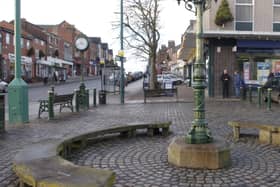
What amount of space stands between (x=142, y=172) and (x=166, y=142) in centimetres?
267

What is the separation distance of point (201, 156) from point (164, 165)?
2.18 ft

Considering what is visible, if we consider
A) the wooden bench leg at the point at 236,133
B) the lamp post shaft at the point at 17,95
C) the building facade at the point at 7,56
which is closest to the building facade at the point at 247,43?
the lamp post shaft at the point at 17,95

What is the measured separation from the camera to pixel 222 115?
44.8ft

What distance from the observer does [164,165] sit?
6375 mm

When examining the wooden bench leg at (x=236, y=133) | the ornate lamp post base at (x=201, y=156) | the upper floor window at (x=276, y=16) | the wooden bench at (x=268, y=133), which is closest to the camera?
the ornate lamp post base at (x=201, y=156)

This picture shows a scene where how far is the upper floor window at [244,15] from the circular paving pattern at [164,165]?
621 inches

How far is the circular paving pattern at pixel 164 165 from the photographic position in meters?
5.46

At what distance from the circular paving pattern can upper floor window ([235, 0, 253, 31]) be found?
15.8 m

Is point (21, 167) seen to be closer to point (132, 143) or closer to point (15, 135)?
point (132, 143)

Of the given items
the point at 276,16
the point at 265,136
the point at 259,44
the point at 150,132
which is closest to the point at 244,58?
the point at 259,44

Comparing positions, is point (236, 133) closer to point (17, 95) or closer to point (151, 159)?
point (151, 159)

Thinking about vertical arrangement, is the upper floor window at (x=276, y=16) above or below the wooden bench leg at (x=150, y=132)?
above

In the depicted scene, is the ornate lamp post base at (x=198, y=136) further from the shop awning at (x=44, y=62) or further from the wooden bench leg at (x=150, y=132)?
the shop awning at (x=44, y=62)

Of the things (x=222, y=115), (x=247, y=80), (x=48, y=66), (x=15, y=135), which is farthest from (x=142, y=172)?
(x=48, y=66)
